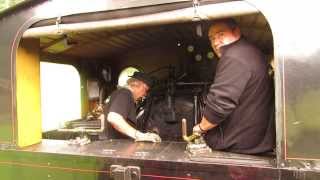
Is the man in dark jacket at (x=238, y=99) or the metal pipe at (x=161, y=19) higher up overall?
the metal pipe at (x=161, y=19)

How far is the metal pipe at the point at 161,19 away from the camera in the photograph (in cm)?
260

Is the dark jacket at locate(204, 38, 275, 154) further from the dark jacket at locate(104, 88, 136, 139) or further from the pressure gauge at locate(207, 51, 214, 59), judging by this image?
the pressure gauge at locate(207, 51, 214, 59)

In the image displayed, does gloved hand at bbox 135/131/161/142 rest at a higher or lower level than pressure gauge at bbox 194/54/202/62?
lower

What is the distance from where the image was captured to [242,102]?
279 centimetres

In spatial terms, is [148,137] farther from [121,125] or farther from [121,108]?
[121,108]

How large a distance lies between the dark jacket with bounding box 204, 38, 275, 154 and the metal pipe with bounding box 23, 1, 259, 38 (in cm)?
34

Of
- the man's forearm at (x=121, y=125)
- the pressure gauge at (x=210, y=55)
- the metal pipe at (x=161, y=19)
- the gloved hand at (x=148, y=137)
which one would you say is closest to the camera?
the metal pipe at (x=161, y=19)

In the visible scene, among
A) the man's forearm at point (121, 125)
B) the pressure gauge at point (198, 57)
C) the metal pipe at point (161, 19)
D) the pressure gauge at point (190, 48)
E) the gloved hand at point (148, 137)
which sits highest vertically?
the pressure gauge at point (190, 48)

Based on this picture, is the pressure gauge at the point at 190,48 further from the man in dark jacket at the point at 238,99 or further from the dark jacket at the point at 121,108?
the man in dark jacket at the point at 238,99

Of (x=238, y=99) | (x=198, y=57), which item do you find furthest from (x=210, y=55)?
(x=238, y=99)

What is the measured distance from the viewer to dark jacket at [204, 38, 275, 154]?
2691 mm

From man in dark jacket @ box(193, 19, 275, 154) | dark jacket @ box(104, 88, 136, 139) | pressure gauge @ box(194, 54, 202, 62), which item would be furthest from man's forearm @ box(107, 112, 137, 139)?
pressure gauge @ box(194, 54, 202, 62)

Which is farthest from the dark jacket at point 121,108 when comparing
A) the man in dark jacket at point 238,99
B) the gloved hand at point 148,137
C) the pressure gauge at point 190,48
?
the pressure gauge at point 190,48

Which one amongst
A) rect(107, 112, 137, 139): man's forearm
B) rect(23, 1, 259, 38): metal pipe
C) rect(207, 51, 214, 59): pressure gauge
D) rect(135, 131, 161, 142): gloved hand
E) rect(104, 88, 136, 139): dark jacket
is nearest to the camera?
rect(23, 1, 259, 38): metal pipe
